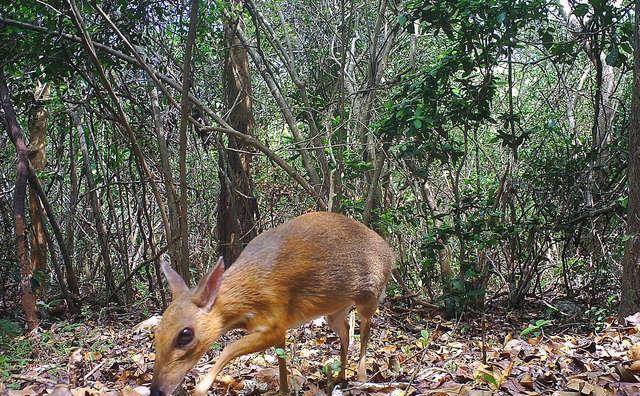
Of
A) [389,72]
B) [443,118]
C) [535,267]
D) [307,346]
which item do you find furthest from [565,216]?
[389,72]

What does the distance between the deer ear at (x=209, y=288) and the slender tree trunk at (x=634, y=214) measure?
12.9 feet

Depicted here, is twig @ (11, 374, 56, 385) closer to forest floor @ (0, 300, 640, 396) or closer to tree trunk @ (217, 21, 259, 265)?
forest floor @ (0, 300, 640, 396)

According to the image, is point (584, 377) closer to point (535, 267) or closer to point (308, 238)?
point (308, 238)

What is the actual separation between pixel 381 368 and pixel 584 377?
1585 mm

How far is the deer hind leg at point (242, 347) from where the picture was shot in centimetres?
365

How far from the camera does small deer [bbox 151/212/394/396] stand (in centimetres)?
361

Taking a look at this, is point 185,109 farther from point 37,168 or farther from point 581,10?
point 37,168

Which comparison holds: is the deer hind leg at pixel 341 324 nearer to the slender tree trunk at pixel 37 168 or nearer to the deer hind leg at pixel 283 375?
the deer hind leg at pixel 283 375

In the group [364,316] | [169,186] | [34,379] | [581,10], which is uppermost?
[581,10]

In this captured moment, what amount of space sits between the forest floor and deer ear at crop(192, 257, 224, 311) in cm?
73

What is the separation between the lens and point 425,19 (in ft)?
24.8

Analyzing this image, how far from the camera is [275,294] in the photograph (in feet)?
13.9

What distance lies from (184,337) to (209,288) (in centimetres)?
32

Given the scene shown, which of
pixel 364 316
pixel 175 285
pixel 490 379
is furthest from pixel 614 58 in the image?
pixel 175 285
